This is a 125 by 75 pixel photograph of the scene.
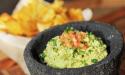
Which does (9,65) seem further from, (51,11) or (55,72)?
(55,72)

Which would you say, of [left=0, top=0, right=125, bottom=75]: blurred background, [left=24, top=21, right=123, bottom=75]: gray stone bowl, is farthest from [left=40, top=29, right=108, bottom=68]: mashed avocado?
[left=0, top=0, right=125, bottom=75]: blurred background

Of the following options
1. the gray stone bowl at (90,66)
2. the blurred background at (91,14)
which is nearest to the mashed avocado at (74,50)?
the gray stone bowl at (90,66)

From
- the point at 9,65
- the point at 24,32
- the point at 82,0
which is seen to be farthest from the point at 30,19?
the point at 82,0

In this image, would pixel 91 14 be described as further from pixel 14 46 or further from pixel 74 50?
pixel 74 50

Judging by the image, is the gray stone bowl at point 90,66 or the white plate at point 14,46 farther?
the white plate at point 14,46

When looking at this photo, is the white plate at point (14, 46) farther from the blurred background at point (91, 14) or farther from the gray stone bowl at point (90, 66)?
the gray stone bowl at point (90, 66)

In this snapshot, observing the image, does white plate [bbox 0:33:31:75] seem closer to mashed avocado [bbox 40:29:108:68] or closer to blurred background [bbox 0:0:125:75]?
blurred background [bbox 0:0:125:75]
